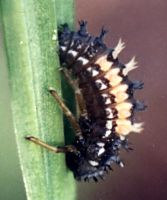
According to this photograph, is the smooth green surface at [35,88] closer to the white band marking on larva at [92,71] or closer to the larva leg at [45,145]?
the larva leg at [45,145]

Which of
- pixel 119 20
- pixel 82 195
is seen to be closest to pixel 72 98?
pixel 119 20

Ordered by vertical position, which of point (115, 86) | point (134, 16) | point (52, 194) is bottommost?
point (52, 194)

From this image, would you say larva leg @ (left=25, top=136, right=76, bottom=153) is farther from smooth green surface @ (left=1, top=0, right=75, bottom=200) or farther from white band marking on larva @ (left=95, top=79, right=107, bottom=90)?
white band marking on larva @ (left=95, top=79, right=107, bottom=90)

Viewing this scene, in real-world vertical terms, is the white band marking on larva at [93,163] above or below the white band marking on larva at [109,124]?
below

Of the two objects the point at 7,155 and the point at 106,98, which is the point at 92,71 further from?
the point at 7,155

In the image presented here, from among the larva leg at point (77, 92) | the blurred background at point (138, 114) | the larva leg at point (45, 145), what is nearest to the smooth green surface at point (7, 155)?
the blurred background at point (138, 114)

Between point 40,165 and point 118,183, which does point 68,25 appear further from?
point 118,183

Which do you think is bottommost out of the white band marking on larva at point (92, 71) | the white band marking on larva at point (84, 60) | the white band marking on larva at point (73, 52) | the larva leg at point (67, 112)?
the larva leg at point (67, 112)
